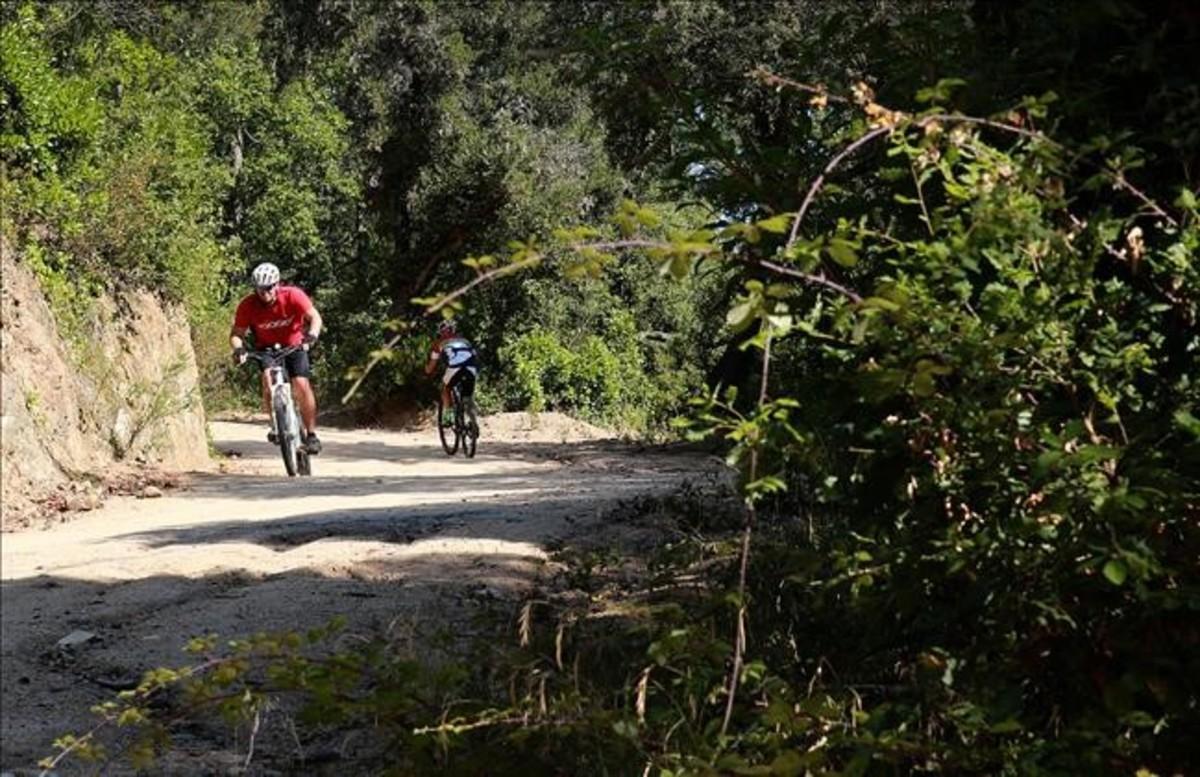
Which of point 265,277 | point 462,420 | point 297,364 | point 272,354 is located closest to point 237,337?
point 265,277

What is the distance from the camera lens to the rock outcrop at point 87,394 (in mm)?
12992

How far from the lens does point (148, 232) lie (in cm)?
1769

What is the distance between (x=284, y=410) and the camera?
12.9m

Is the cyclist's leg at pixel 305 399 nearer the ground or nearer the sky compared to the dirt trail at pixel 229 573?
nearer the sky

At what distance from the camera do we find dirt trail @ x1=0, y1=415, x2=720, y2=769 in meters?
5.95

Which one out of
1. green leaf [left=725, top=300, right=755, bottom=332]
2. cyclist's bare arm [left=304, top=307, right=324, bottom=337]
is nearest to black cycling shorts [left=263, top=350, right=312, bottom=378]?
cyclist's bare arm [left=304, top=307, right=324, bottom=337]

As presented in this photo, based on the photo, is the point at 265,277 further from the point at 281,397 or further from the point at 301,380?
the point at 281,397

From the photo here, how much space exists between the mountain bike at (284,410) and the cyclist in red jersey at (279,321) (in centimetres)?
6

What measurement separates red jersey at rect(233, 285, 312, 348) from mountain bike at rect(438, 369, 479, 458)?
18.5 feet

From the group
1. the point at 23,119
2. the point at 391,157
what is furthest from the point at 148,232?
the point at 391,157

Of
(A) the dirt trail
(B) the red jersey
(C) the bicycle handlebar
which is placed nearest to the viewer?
(A) the dirt trail

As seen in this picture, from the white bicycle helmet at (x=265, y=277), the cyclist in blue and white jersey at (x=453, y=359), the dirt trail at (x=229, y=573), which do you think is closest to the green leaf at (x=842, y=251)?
the dirt trail at (x=229, y=573)

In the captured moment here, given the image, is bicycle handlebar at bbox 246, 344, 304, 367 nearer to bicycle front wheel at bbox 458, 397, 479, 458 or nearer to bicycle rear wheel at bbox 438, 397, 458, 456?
bicycle front wheel at bbox 458, 397, 479, 458

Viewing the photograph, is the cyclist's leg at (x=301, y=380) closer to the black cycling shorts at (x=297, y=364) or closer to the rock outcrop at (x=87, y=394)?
the black cycling shorts at (x=297, y=364)
